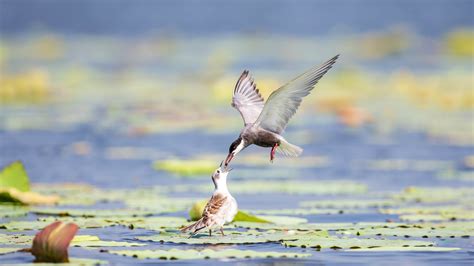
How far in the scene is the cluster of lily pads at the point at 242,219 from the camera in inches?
345

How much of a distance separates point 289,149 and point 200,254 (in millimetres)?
1687

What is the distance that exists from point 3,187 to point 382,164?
570 centimetres

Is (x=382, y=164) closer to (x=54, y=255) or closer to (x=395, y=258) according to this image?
(x=395, y=258)

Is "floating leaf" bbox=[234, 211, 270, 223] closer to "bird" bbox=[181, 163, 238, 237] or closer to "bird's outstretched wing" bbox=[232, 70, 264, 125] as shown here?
"bird" bbox=[181, 163, 238, 237]

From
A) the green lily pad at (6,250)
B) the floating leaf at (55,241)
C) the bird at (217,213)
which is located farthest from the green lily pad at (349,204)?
the floating leaf at (55,241)

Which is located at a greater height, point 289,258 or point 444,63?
point 444,63

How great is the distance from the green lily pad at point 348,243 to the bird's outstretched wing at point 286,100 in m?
1.04

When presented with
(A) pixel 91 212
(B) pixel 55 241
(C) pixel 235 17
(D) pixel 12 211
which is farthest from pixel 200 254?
(C) pixel 235 17

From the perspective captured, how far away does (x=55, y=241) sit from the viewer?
26.2 feet

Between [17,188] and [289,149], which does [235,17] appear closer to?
[17,188]

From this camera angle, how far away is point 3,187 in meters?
11.2

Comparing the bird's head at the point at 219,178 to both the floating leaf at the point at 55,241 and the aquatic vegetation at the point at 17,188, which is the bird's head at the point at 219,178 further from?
the aquatic vegetation at the point at 17,188

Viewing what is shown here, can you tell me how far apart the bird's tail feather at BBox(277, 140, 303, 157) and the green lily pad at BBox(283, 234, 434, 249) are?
794 mm

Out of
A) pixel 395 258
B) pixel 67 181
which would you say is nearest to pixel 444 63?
pixel 67 181
